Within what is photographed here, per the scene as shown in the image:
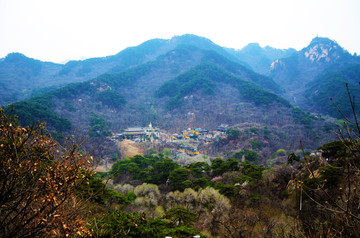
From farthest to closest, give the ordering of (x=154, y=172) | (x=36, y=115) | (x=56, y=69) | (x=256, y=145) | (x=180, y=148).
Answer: (x=56, y=69)
(x=180, y=148)
(x=256, y=145)
(x=36, y=115)
(x=154, y=172)

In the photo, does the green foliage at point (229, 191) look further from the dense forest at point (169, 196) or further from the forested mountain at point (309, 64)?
the forested mountain at point (309, 64)

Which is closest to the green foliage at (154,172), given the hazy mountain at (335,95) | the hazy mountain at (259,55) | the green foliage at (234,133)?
the green foliage at (234,133)

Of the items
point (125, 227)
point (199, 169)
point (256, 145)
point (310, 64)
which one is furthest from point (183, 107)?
point (310, 64)

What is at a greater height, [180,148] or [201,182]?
[201,182]

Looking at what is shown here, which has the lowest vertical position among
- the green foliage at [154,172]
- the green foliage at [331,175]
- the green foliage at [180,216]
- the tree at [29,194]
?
the green foliage at [154,172]

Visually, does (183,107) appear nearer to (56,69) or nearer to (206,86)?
(206,86)

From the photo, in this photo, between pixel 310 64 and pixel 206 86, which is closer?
pixel 206 86

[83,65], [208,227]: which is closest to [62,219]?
[208,227]

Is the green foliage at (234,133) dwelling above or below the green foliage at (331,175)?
below

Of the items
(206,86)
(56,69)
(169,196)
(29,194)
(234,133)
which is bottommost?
(234,133)
